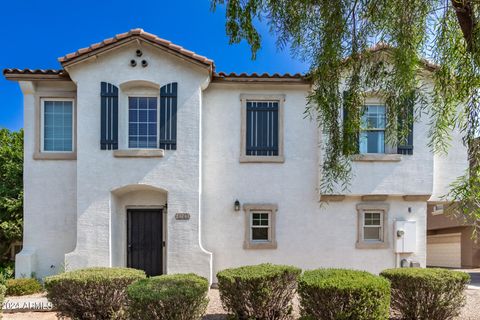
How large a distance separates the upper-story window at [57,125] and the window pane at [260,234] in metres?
6.21

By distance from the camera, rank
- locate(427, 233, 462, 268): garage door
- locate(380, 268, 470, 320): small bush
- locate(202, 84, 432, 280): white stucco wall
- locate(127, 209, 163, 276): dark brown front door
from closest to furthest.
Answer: locate(380, 268, 470, 320): small bush
locate(202, 84, 432, 280): white stucco wall
locate(127, 209, 163, 276): dark brown front door
locate(427, 233, 462, 268): garage door

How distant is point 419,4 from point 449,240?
54.8ft

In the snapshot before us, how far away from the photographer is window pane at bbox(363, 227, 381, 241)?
1162 cm

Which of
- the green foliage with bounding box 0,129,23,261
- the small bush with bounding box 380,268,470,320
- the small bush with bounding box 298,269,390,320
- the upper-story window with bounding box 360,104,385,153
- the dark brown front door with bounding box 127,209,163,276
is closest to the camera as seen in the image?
the small bush with bounding box 298,269,390,320

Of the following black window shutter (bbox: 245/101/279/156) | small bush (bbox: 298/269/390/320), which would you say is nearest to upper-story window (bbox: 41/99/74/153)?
black window shutter (bbox: 245/101/279/156)

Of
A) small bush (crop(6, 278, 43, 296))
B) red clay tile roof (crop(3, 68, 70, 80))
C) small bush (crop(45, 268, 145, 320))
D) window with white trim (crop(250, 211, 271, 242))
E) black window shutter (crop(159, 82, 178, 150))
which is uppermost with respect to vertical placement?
red clay tile roof (crop(3, 68, 70, 80))

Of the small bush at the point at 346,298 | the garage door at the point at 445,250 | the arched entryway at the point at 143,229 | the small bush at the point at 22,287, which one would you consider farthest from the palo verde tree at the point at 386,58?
the garage door at the point at 445,250

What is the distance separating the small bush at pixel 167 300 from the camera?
237 inches

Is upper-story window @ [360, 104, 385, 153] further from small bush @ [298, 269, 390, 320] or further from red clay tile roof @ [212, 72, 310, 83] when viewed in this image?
small bush @ [298, 269, 390, 320]

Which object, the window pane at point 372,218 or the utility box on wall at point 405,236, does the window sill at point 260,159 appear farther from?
the utility box on wall at point 405,236

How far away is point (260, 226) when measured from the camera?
1142 centimetres

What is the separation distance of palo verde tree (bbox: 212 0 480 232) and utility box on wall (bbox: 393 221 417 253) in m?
5.39

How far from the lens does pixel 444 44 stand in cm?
589

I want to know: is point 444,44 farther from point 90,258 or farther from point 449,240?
point 449,240
